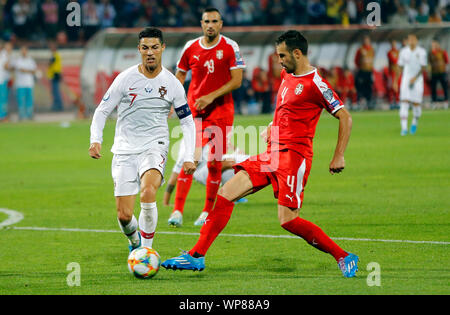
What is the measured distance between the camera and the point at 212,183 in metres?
10.6

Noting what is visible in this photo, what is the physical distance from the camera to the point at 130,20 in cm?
3488

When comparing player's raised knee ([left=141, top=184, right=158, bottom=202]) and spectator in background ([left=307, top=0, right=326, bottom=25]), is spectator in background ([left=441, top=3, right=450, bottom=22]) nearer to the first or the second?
spectator in background ([left=307, top=0, right=326, bottom=25])

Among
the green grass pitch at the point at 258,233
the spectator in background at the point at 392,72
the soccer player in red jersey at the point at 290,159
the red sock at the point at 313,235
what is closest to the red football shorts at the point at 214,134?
the green grass pitch at the point at 258,233

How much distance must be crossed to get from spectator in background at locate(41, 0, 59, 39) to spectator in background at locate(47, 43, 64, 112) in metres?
→ 2.08

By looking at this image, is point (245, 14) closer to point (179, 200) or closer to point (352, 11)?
point (352, 11)

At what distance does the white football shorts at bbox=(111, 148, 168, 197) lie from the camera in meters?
7.95

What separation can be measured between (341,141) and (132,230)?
2.21 m

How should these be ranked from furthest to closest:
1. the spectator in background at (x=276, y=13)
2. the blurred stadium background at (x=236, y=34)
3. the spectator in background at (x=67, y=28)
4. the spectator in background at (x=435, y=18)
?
the spectator in background at (x=276, y=13)
the spectator in background at (x=67, y=28)
the spectator in background at (x=435, y=18)
the blurred stadium background at (x=236, y=34)

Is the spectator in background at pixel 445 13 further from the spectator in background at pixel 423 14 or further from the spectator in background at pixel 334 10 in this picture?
the spectator in background at pixel 334 10

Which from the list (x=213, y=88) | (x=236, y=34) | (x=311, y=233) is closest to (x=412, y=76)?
(x=236, y=34)

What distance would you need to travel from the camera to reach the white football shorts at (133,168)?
26.1ft

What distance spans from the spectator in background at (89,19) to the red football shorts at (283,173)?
27.1m

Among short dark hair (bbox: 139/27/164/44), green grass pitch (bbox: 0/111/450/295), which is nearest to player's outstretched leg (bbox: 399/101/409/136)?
green grass pitch (bbox: 0/111/450/295)

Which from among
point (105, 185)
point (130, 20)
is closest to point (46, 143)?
point (105, 185)
